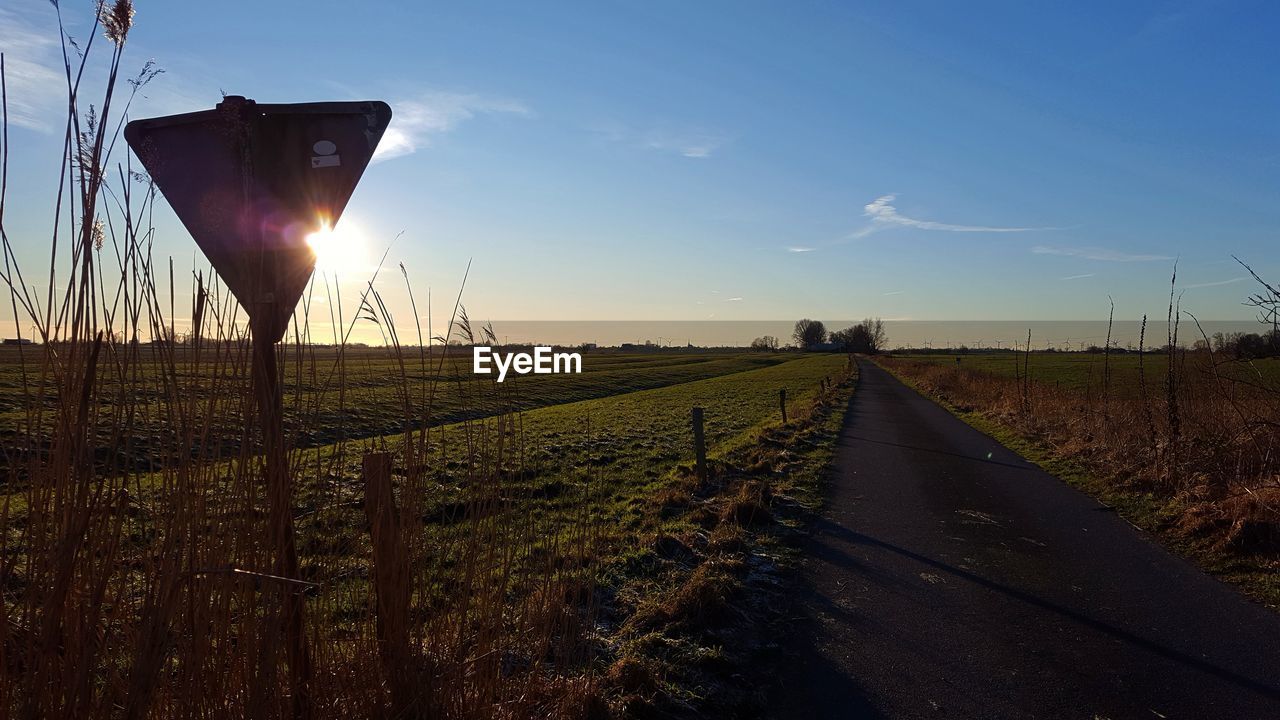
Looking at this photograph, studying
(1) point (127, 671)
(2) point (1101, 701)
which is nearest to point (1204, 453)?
(2) point (1101, 701)

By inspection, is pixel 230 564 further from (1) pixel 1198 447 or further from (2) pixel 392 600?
(1) pixel 1198 447

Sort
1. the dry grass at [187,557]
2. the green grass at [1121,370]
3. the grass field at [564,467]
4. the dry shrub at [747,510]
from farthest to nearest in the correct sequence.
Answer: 1. the green grass at [1121,370]
2. the dry shrub at [747,510]
3. the grass field at [564,467]
4. the dry grass at [187,557]

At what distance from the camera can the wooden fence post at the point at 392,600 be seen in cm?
267

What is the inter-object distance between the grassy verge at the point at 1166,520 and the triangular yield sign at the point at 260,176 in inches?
294

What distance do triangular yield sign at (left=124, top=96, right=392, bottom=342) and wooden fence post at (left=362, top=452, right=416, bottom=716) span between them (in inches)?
31.1

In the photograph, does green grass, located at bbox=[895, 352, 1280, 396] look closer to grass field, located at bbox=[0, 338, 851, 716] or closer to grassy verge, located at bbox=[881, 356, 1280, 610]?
grassy verge, located at bbox=[881, 356, 1280, 610]

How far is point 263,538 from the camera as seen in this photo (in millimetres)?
2375

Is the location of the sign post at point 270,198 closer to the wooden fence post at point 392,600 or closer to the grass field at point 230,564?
the grass field at point 230,564

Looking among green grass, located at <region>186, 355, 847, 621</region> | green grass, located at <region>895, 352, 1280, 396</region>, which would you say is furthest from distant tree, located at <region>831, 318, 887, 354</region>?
green grass, located at <region>186, 355, 847, 621</region>

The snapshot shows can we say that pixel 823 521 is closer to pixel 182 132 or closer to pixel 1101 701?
pixel 1101 701

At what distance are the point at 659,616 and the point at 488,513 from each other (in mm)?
2284

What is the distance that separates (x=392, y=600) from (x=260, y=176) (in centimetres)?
160

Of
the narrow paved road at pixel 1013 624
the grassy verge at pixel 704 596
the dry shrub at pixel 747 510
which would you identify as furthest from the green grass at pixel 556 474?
the narrow paved road at pixel 1013 624

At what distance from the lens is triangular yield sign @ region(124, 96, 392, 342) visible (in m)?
2.24
